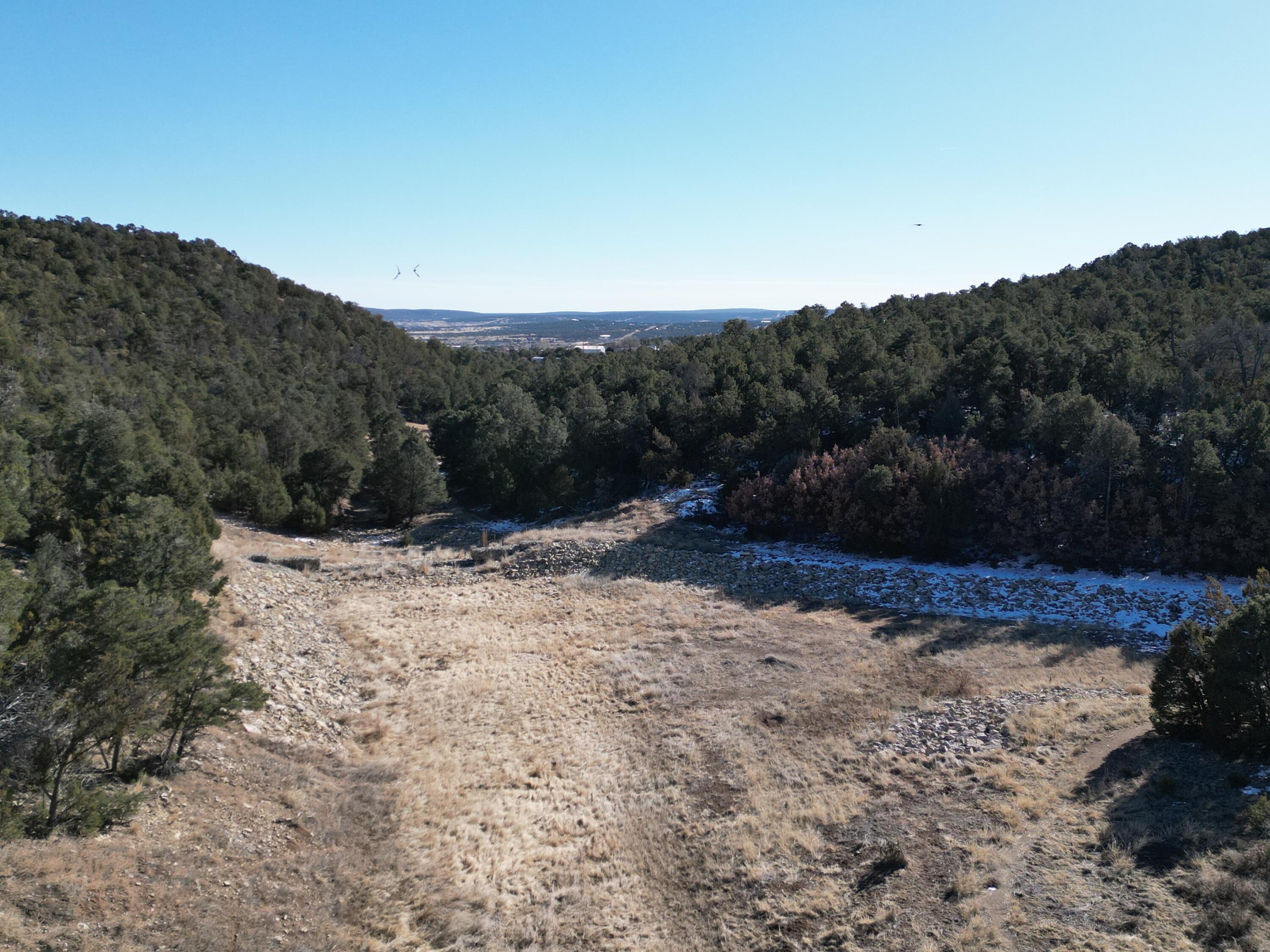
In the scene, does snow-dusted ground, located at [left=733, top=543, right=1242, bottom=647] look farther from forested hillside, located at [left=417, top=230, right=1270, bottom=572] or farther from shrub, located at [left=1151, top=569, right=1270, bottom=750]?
shrub, located at [left=1151, top=569, right=1270, bottom=750]

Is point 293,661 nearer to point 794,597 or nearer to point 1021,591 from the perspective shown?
point 794,597

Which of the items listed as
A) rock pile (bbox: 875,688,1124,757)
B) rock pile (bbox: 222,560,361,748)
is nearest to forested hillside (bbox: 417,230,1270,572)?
rock pile (bbox: 875,688,1124,757)

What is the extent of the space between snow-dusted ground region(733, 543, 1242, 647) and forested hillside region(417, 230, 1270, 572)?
3.52 feet

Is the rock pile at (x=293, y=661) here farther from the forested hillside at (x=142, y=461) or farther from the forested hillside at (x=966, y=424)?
the forested hillside at (x=966, y=424)

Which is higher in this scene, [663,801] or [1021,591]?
[1021,591]

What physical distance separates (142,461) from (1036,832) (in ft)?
85.8

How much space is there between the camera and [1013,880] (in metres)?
9.70

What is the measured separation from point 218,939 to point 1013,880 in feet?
34.5

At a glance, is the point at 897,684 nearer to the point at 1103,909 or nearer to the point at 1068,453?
the point at 1103,909

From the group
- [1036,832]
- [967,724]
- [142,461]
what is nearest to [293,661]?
[142,461]

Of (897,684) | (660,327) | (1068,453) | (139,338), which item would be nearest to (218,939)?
(897,684)

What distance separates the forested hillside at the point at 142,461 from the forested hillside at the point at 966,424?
10947 mm

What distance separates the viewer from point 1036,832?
35.4 ft

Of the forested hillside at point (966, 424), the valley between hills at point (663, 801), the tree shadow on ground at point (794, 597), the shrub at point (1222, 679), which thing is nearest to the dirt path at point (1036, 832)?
the valley between hills at point (663, 801)
